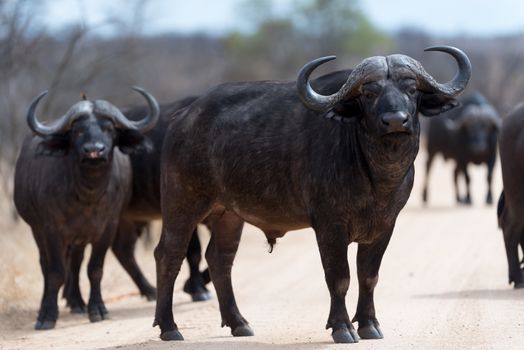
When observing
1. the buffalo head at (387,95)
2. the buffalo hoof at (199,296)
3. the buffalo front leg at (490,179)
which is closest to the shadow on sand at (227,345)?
the buffalo head at (387,95)

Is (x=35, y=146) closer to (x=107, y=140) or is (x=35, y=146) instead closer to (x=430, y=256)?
(x=107, y=140)

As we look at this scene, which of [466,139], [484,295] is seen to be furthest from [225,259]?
[466,139]

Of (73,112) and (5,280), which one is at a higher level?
(73,112)

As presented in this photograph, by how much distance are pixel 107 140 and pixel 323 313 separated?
9.80 ft

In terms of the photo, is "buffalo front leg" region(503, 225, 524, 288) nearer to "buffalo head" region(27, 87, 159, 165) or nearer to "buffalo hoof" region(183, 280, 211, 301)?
"buffalo hoof" region(183, 280, 211, 301)

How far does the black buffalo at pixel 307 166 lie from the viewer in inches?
349

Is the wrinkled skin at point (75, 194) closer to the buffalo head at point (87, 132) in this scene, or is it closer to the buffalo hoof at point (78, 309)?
the buffalo head at point (87, 132)

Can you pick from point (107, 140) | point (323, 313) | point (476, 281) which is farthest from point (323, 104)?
point (476, 281)

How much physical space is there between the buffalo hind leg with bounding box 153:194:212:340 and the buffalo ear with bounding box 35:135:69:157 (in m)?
2.64

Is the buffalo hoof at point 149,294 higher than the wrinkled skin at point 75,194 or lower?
lower

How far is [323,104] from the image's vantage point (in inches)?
351

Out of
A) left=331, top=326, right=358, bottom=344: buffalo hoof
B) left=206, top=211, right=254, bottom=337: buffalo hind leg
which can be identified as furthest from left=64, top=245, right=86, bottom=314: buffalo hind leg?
left=331, top=326, right=358, bottom=344: buffalo hoof

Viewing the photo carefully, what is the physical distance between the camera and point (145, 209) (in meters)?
14.3

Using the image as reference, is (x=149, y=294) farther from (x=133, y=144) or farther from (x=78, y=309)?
(x=133, y=144)
